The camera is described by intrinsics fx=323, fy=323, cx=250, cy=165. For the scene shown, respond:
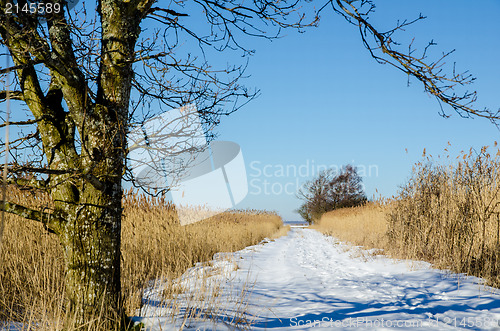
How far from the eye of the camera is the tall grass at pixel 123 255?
328 cm

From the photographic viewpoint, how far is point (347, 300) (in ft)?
14.1

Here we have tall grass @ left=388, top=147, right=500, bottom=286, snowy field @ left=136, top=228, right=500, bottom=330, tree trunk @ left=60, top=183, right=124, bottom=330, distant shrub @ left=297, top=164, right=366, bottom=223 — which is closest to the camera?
tree trunk @ left=60, top=183, right=124, bottom=330

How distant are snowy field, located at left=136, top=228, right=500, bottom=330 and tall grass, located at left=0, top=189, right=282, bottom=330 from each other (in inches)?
22.9

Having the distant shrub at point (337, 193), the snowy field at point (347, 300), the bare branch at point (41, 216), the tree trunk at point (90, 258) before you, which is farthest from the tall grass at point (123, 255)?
the distant shrub at point (337, 193)

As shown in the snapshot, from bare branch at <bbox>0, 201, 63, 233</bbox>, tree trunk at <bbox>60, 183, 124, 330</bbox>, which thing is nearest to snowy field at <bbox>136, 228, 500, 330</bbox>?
tree trunk at <bbox>60, 183, 124, 330</bbox>

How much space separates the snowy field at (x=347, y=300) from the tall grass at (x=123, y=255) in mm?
581

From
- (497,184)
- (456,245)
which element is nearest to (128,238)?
(456,245)

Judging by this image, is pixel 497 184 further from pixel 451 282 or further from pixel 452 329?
pixel 452 329

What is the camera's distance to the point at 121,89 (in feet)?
8.98

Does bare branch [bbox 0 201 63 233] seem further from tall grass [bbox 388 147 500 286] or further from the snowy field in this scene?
tall grass [bbox 388 147 500 286]

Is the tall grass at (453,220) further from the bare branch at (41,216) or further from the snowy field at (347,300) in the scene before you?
the bare branch at (41,216)

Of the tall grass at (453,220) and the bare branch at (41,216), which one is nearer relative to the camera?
the bare branch at (41,216)

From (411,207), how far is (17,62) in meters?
7.80

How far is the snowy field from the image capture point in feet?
10.7
